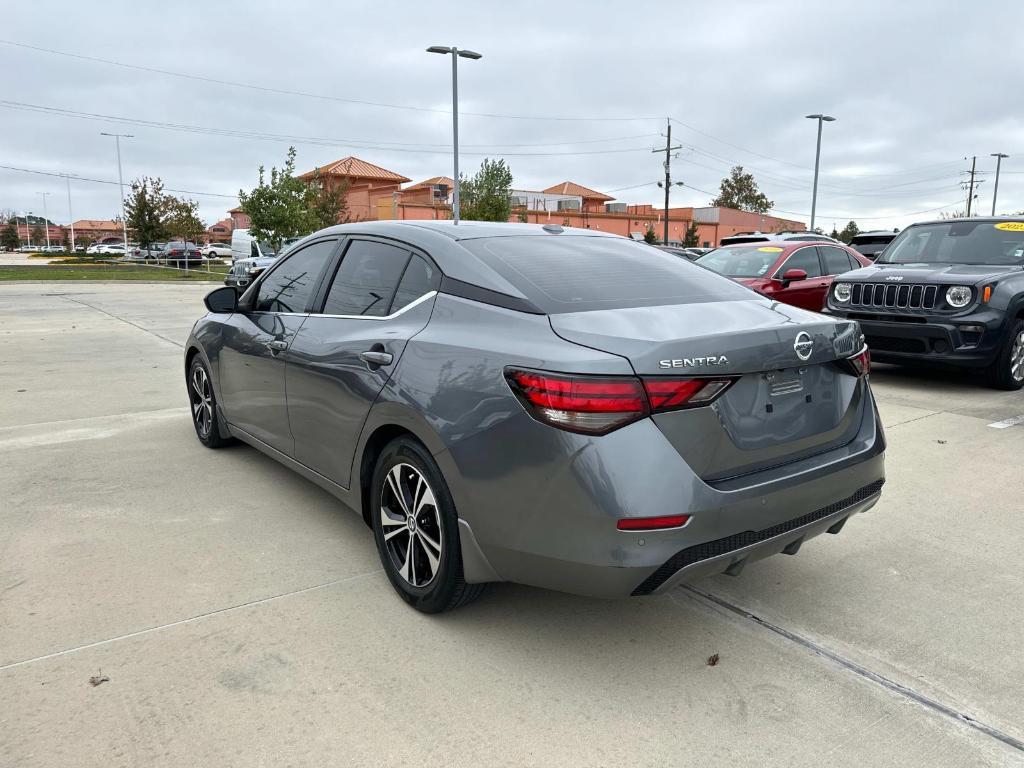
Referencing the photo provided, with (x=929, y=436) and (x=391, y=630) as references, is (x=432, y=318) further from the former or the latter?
(x=929, y=436)

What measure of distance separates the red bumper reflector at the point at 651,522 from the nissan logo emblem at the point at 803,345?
2.57 ft

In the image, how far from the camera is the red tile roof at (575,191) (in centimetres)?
Answer: 8094

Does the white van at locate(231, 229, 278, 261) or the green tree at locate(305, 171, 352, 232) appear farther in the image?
the green tree at locate(305, 171, 352, 232)

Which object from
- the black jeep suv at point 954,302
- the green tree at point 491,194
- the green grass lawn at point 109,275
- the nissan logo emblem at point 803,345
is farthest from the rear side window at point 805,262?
the green tree at point 491,194

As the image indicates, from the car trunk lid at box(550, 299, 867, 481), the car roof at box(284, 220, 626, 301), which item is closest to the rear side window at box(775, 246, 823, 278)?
the car roof at box(284, 220, 626, 301)

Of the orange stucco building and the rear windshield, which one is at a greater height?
the orange stucco building

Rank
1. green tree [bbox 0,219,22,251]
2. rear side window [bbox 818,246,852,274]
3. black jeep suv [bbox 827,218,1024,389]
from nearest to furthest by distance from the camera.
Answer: black jeep suv [bbox 827,218,1024,389] < rear side window [bbox 818,246,852,274] < green tree [bbox 0,219,22,251]

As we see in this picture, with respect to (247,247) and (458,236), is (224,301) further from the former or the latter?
(247,247)

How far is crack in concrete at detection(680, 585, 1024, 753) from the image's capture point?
2381 mm

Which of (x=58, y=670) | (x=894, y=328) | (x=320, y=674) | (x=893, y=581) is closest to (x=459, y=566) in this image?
(x=320, y=674)

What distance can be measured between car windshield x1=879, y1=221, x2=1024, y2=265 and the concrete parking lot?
443cm

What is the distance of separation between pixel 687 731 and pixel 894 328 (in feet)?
21.3

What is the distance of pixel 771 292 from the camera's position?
1002 cm

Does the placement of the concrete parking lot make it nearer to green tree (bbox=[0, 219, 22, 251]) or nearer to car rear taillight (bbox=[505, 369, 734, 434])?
car rear taillight (bbox=[505, 369, 734, 434])
